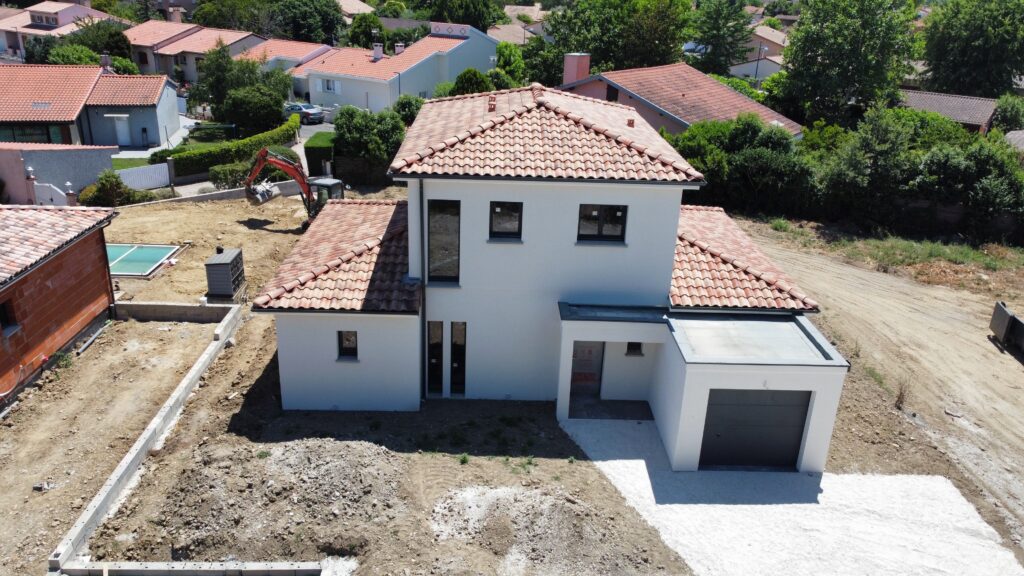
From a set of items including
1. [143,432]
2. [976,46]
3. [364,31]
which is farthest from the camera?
[364,31]

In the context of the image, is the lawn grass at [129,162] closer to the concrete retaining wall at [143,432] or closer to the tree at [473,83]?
the tree at [473,83]

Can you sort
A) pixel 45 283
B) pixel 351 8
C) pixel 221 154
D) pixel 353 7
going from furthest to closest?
1. pixel 353 7
2. pixel 351 8
3. pixel 221 154
4. pixel 45 283

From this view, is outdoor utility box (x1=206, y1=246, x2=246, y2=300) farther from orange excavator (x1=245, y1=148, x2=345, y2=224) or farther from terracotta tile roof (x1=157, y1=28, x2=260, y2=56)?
terracotta tile roof (x1=157, y1=28, x2=260, y2=56)

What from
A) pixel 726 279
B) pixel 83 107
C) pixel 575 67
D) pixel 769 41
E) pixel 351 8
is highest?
pixel 351 8

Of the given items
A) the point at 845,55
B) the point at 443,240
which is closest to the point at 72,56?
the point at 443,240

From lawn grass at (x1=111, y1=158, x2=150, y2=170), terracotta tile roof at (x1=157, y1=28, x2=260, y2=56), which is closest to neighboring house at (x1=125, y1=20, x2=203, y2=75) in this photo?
terracotta tile roof at (x1=157, y1=28, x2=260, y2=56)

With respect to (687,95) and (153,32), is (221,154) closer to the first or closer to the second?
(687,95)
